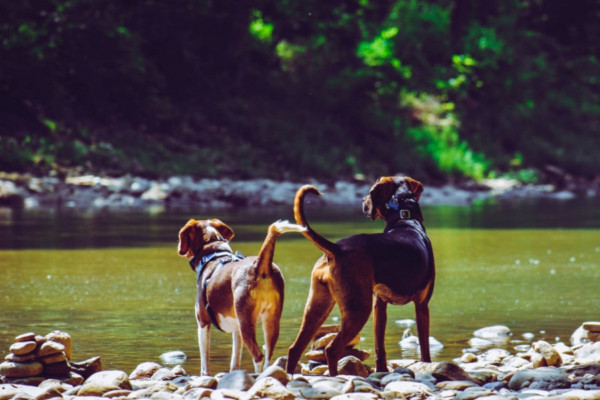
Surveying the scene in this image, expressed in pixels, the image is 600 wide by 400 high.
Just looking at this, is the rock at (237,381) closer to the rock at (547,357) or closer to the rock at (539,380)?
the rock at (539,380)

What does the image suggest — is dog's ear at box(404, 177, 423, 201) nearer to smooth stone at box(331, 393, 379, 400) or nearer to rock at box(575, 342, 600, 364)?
rock at box(575, 342, 600, 364)

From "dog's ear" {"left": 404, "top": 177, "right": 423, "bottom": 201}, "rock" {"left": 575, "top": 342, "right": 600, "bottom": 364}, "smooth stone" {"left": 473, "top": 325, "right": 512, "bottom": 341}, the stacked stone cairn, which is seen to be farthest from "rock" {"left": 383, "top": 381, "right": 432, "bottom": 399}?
"smooth stone" {"left": 473, "top": 325, "right": 512, "bottom": 341}

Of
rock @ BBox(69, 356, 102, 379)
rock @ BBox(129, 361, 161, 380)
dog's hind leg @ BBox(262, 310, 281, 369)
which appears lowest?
rock @ BBox(129, 361, 161, 380)

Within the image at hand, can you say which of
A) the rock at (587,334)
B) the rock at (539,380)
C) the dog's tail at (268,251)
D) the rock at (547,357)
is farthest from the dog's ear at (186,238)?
the rock at (587,334)

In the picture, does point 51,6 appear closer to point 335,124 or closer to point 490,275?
point 335,124

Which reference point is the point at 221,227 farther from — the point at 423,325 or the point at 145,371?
the point at 423,325

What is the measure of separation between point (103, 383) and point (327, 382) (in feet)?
4.27

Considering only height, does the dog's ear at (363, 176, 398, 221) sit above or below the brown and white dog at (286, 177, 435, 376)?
above

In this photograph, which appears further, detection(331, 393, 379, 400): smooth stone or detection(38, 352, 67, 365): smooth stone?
detection(38, 352, 67, 365): smooth stone

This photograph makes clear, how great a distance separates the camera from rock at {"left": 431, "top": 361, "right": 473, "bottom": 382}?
645cm

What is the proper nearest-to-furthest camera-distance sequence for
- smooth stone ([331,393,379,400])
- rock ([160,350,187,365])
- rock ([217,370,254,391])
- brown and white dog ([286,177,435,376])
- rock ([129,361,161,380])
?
smooth stone ([331,393,379,400]) → rock ([217,370,254,391]) → brown and white dog ([286,177,435,376]) → rock ([129,361,161,380]) → rock ([160,350,187,365])

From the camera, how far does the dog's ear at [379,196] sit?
7.06 meters

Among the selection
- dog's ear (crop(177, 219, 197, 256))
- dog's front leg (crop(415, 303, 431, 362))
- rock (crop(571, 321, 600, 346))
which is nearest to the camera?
dog's front leg (crop(415, 303, 431, 362))

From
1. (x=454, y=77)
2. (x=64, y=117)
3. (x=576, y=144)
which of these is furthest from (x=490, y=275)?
(x=576, y=144)
